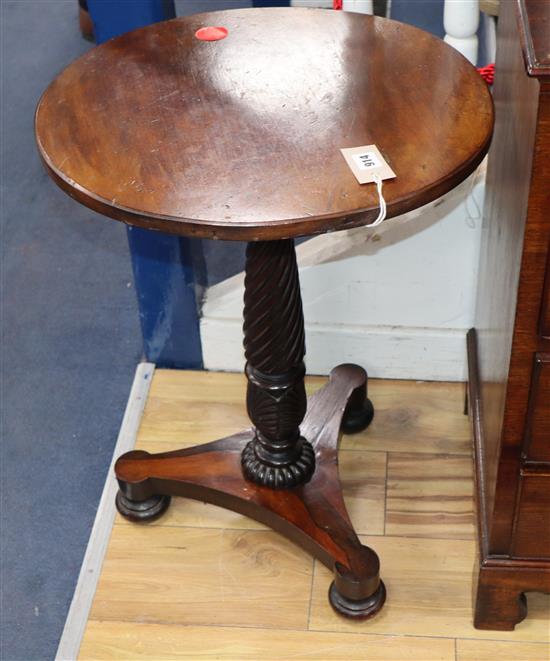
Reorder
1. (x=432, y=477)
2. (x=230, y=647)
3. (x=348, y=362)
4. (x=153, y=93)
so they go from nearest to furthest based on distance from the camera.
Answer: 1. (x=153, y=93)
2. (x=230, y=647)
3. (x=432, y=477)
4. (x=348, y=362)

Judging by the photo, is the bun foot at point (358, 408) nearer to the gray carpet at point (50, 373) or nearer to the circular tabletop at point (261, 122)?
the gray carpet at point (50, 373)

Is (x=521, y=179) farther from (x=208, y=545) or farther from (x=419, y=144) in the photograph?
(x=208, y=545)

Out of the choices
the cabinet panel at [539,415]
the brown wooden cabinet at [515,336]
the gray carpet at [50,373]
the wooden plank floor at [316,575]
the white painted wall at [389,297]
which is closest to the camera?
the brown wooden cabinet at [515,336]

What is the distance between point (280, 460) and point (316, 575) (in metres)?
0.21

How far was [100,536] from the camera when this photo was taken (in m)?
1.87

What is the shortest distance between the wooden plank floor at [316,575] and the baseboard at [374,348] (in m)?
0.10

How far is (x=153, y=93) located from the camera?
147 centimetres

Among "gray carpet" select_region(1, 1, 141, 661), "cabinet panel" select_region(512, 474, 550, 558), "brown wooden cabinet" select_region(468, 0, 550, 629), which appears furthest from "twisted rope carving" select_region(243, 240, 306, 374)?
"gray carpet" select_region(1, 1, 141, 661)

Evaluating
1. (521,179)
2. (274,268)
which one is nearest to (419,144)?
(521,179)

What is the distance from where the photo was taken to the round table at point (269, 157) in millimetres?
1270

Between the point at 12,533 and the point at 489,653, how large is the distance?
0.87m

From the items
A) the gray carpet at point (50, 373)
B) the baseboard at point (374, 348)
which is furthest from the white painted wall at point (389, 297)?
the gray carpet at point (50, 373)

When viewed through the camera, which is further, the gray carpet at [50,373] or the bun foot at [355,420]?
the bun foot at [355,420]

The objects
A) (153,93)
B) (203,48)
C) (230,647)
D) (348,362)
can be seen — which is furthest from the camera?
(348,362)
